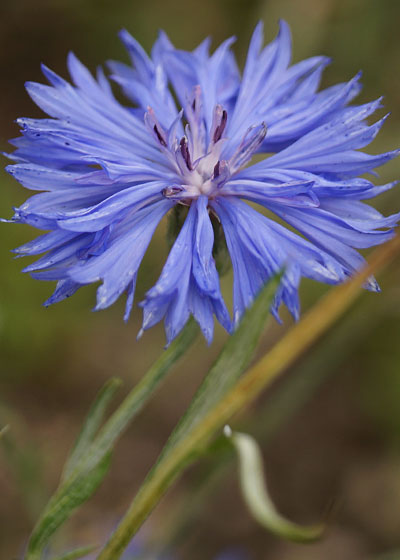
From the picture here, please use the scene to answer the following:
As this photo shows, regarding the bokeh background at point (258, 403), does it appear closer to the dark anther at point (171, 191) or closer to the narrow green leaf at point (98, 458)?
the dark anther at point (171, 191)

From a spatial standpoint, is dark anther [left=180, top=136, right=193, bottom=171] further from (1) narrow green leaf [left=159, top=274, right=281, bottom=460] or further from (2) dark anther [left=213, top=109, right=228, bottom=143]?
(1) narrow green leaf [left=159, top=274, right=281, bottom=460]

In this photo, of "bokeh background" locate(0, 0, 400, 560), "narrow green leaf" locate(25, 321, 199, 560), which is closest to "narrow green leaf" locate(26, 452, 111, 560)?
"narrow green leaf" locate(25, 321, 199, 560)

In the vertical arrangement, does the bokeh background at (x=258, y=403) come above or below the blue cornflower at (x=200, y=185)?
below

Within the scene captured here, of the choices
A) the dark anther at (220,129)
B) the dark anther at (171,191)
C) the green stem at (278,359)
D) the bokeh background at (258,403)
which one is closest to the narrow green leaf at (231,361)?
the green stem at (278,359)

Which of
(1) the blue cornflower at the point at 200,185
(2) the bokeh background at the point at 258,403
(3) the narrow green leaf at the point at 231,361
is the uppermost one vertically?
(1) the blue cornflower at the point at 200,185

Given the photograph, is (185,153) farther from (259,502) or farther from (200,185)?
(259,502)

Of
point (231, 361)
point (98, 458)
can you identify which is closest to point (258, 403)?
point (98, 458)
